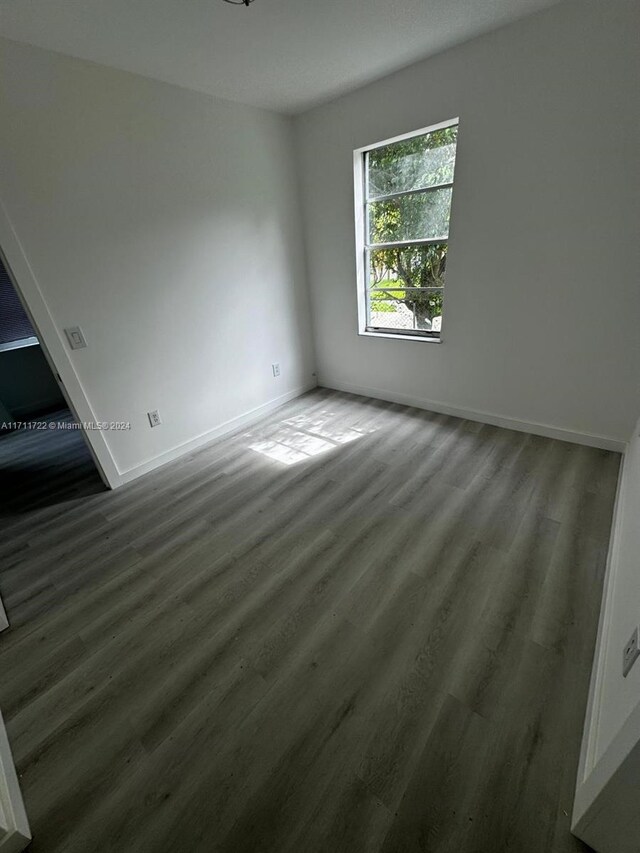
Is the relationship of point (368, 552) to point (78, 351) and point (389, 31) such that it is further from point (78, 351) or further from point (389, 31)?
point (389, 31)

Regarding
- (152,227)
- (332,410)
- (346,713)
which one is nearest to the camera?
(346,713)

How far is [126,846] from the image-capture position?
37.3 inches

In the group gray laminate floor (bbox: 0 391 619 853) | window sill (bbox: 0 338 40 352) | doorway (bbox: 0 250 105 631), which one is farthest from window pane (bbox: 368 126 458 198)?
window sill (bbox: 0 338 40 352)

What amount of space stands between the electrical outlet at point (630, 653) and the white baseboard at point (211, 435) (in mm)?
2845

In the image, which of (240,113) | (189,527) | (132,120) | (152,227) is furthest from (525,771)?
(240,113)

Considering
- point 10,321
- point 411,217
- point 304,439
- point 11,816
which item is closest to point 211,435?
point 304,439

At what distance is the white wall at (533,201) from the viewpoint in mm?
1832

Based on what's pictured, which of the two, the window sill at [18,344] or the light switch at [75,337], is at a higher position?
the light switch at [75,337]

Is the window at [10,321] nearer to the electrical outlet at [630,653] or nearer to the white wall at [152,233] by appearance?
the white wall at [152,233]

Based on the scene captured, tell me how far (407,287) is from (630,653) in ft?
9.17

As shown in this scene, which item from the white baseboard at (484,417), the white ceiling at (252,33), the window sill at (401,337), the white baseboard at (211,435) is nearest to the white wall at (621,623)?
the white baseboard at (484,417)

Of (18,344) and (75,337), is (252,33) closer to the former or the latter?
(75,337)

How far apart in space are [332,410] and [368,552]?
71.5 inches

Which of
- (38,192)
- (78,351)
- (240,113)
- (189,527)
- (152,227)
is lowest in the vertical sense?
(189,527)
